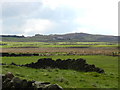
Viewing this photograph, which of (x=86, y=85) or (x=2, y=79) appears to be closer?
(x=2, y=79)

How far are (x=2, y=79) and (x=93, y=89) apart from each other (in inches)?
328

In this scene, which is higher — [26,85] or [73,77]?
[26,85]

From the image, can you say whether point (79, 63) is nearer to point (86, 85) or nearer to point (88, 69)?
point (88, 69)

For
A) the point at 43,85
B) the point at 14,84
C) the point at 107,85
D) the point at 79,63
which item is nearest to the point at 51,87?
the point at 43,85

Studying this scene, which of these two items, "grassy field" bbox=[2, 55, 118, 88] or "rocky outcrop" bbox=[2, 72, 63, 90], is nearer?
"rocky outcrop" bbox=[2, 72, 63, 90]

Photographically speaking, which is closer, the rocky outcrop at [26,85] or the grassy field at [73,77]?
the rocky outcrop at [26,85]

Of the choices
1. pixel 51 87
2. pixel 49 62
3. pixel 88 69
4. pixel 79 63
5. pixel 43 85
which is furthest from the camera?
pixel 49 62

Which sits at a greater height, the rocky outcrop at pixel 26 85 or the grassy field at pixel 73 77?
the rocky outcrop at pixel 26 85

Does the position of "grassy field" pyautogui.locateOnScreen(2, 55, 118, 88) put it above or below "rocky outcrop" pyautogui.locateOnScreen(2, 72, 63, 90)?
below

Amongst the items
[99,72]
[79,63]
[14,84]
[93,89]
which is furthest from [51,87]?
[79,63]

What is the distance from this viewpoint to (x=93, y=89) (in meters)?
22.7

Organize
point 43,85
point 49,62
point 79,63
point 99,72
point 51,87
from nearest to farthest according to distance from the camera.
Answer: point 51,87 → point 43,85 → point 99,72 → point 79,63 → point 49,62

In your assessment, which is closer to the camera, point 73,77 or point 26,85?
point 26,85

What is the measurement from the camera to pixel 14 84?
1914 centimetres
